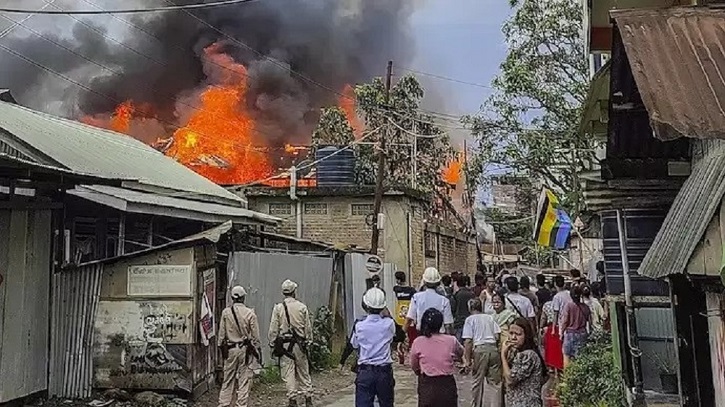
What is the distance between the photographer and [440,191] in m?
31.4

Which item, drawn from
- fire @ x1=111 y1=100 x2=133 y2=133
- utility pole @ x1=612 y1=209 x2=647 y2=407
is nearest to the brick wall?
utility pole @ x1=612 y1=209 x2=647 y2=407

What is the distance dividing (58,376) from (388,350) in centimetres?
501

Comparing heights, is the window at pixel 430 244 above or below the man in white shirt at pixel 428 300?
above

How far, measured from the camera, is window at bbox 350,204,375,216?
23469mm

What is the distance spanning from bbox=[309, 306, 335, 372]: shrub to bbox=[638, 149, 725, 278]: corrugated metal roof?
9329mm

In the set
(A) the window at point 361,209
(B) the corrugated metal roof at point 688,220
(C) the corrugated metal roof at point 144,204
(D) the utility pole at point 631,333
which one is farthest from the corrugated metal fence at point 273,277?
(B) the corrugated metal roof at point 688,220

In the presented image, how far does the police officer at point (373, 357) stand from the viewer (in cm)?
801

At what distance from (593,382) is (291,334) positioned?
13.7 feet

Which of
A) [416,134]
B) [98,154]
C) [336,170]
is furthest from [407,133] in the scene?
[98,154]

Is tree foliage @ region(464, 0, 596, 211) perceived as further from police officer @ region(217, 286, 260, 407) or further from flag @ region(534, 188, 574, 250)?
police officer @ region(217, 286, 260, 407)

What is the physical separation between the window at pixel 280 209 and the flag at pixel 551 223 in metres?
9.45

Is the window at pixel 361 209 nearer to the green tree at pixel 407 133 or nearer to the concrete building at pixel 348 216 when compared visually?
the concrete building at pixel 348 216

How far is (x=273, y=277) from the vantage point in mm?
14172

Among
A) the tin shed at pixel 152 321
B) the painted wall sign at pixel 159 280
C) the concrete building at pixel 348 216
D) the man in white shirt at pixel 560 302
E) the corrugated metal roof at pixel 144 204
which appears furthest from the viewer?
the concrete building at pixel 348 216
